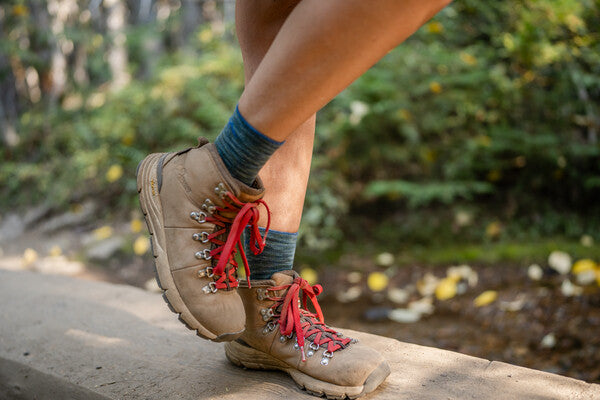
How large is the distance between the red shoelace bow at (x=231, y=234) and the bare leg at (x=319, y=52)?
0.66ft

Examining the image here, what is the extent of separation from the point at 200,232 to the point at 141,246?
251 centimetres

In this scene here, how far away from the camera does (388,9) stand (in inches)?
38.4

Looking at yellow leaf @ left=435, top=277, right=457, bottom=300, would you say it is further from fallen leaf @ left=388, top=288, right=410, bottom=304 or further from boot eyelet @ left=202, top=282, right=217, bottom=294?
boot eyelet @ left=202, top=282, right=217, bottom=294

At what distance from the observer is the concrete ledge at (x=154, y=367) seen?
1223mm

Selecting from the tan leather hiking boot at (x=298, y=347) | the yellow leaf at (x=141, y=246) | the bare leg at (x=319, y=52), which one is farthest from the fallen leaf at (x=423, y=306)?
the yellow leaf at (x=141, y=246)

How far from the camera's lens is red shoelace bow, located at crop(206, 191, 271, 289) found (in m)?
1.21

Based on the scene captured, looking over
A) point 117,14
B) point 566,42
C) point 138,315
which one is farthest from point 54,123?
point 566,42

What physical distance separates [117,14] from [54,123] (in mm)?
1683

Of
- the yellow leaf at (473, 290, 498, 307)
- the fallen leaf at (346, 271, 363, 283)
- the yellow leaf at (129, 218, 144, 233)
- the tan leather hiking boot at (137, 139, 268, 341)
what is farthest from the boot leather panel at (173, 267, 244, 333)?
the yellow leaf at (129, 218, 144, 233)

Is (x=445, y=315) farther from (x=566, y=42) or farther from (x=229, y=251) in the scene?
(x=566, y=42)

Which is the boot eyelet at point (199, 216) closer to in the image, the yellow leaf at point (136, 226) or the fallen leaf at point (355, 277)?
the fallen leaf at point (355, 277)

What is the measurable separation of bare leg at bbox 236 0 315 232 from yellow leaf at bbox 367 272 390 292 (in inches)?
70.1

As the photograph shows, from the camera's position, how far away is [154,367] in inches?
54.6

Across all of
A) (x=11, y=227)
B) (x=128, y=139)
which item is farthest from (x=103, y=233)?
(x=11, y=227)
